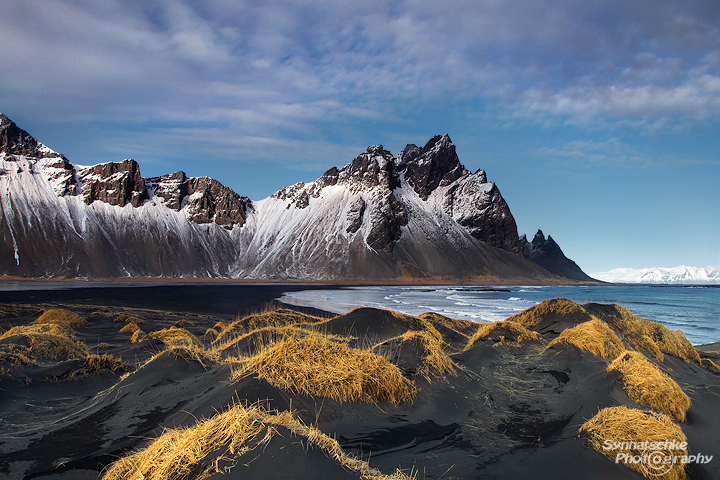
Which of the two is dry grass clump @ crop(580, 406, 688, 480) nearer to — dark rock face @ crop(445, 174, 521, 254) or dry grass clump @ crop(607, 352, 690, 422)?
dry grass clump @ crop(607, 352, 690, 422)

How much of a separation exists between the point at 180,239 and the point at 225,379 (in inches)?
5609

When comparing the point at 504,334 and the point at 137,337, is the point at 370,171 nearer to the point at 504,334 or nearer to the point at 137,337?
the point at 137,337

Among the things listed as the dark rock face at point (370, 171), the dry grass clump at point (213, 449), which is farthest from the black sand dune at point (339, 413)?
the dark rock face at point (370, 171)

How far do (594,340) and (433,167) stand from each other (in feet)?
598

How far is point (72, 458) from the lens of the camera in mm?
5469

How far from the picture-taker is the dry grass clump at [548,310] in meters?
17.7

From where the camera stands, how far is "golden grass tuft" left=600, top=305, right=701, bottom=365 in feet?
47.2

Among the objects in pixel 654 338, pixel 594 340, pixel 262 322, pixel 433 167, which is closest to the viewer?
pixel 594 340

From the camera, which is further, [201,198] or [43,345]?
[201,198]

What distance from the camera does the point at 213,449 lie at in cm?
426

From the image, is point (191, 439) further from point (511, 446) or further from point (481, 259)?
point (481, 259)

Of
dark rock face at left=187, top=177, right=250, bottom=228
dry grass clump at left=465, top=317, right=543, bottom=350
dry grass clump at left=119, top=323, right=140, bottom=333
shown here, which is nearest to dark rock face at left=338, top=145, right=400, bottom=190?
dark rock face at left=187, top=177, right=250, bottom=228

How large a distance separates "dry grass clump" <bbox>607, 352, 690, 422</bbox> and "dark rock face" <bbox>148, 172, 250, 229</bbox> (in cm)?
15738

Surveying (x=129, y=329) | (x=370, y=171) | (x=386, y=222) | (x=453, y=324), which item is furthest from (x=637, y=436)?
(x=370, y=171)
